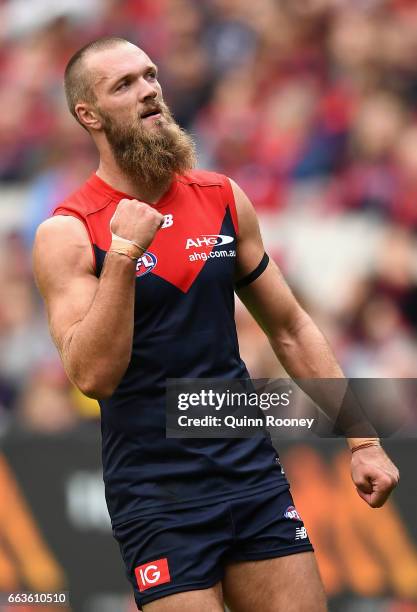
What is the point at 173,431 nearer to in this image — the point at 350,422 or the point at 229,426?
the point at 229,426

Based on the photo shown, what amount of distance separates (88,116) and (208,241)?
740 mm

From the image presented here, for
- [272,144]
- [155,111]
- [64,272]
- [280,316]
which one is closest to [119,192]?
[155,111]

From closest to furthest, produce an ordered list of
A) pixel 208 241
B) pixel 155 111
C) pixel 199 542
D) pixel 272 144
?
pixel 199 542 → pixel 208 241 → pixel 155 111 → pixel 272 144

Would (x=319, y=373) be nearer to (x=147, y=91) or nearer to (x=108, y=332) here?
(x=108, y=332)

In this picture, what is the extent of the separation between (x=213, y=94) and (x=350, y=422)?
4.78 meters

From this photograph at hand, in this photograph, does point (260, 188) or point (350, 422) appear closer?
point (350, 422)

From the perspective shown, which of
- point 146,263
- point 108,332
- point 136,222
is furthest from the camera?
point 146,263

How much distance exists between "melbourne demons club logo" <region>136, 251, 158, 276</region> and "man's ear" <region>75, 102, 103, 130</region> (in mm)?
648

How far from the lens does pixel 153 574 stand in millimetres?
3867

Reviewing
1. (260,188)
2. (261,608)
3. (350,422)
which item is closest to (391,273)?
(260,188)

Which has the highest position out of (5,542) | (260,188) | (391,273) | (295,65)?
(295,65)

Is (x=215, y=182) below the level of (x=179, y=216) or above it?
above

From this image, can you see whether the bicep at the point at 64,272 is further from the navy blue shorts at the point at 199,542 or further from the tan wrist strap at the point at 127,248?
the navy blue shorts at the point at 199,542

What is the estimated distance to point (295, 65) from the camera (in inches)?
326
